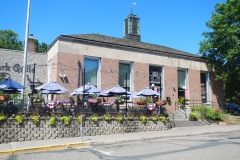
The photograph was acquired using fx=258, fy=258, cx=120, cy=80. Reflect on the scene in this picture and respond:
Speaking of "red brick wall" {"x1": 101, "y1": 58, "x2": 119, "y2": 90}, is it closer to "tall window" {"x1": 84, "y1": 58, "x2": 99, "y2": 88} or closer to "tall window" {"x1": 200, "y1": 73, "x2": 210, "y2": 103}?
"tall window" {"x1": 84, "y1": 58, "x2": 99, "y2": 88}

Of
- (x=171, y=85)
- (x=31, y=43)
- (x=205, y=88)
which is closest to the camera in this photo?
(x=171, y=85)

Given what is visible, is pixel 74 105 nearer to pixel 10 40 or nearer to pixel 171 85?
pixel 171 85

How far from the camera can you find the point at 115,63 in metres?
22.1

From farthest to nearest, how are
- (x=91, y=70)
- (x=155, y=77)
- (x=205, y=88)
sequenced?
(x=205, y=88) → (x=155, y=77) → (x=91, y=70)

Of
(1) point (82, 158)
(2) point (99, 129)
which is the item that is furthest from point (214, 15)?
(1) point (82, 158)

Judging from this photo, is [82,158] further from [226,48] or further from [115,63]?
[226,48]

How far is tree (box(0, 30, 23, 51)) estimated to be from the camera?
50188mm

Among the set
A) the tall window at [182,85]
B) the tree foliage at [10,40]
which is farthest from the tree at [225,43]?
the tree foliage at [10,40]

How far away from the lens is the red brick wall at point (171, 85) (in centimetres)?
2428

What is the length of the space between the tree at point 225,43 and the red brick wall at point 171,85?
170 inches

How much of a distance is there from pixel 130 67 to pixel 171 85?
456 centimetres

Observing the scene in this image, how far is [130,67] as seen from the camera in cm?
2317

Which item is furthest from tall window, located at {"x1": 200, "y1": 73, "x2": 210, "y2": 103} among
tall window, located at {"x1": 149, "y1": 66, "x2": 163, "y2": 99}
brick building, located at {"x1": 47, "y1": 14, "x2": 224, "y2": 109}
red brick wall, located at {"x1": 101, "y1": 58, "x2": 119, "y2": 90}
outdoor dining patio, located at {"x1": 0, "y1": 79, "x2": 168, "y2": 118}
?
red brick wall, located at {"x1": 101, "y1": 58, "x2": 119, "y2": 90}

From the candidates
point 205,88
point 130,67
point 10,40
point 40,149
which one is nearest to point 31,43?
point 130,67
